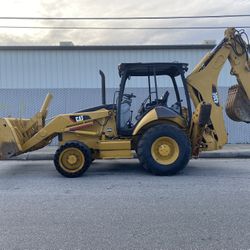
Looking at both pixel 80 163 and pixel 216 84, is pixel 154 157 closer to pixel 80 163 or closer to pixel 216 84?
pixel 80 163

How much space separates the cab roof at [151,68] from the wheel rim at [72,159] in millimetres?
2144

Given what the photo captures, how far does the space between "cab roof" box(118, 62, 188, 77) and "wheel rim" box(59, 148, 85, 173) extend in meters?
2.14

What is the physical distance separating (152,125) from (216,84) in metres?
1.83

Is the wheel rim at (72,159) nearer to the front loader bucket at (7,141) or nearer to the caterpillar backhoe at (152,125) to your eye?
the caterpillar backhoe at (152,125)

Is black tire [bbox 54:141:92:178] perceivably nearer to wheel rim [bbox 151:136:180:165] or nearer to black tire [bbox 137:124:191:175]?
black tire [bbox 137:124:191:175]

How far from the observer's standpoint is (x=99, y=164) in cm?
1105

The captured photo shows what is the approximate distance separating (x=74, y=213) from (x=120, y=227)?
97 centimetres

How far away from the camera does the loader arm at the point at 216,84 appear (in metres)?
9.66

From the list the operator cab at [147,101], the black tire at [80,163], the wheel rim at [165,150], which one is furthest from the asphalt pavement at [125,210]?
the operator cab at [147,101]

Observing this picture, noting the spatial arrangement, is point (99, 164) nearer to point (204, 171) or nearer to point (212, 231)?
point (204, 171)

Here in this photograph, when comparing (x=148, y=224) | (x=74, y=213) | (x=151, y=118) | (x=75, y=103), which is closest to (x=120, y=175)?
(x=151, y=118)

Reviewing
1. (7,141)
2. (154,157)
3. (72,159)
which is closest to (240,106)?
(154,157)

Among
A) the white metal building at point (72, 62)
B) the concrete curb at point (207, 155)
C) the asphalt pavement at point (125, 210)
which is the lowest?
the asphalt pavement at point (125, 210)

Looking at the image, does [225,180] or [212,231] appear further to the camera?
[225,180]
